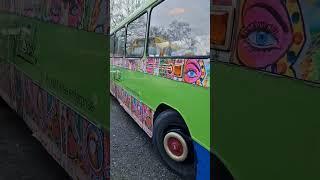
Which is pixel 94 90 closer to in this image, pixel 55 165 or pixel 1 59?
pixel 55 165

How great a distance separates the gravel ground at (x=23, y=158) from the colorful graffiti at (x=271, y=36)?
3067mm

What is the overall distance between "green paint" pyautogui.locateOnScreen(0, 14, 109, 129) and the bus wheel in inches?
18.8

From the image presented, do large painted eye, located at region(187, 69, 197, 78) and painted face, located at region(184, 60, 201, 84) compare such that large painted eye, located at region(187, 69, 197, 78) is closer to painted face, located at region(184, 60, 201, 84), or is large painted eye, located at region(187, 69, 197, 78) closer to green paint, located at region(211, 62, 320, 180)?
painted face, located at region(184, 60, 201, 84)

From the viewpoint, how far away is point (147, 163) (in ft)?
8.14

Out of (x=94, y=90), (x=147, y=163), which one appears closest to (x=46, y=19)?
(x=94, y=90)

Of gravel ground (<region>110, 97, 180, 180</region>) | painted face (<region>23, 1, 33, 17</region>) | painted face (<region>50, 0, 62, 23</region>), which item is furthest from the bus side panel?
painted face (<region>23, 1, 33, 17</region>)

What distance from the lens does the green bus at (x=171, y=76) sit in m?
2.12

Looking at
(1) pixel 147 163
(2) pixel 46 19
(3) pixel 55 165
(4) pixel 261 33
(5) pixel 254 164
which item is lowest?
(3) pixel 55 165

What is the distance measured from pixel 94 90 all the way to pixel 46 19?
1.52m

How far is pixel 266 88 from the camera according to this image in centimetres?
153

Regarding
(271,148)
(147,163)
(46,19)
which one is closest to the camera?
(271,148)

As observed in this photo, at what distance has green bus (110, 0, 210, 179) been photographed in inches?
83.3

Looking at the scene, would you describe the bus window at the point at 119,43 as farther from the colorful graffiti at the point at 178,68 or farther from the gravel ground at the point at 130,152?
the gravel ground at the point at 130,152

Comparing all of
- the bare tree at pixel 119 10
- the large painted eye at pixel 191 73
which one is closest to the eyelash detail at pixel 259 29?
the large painted eye at pixel 191 73
